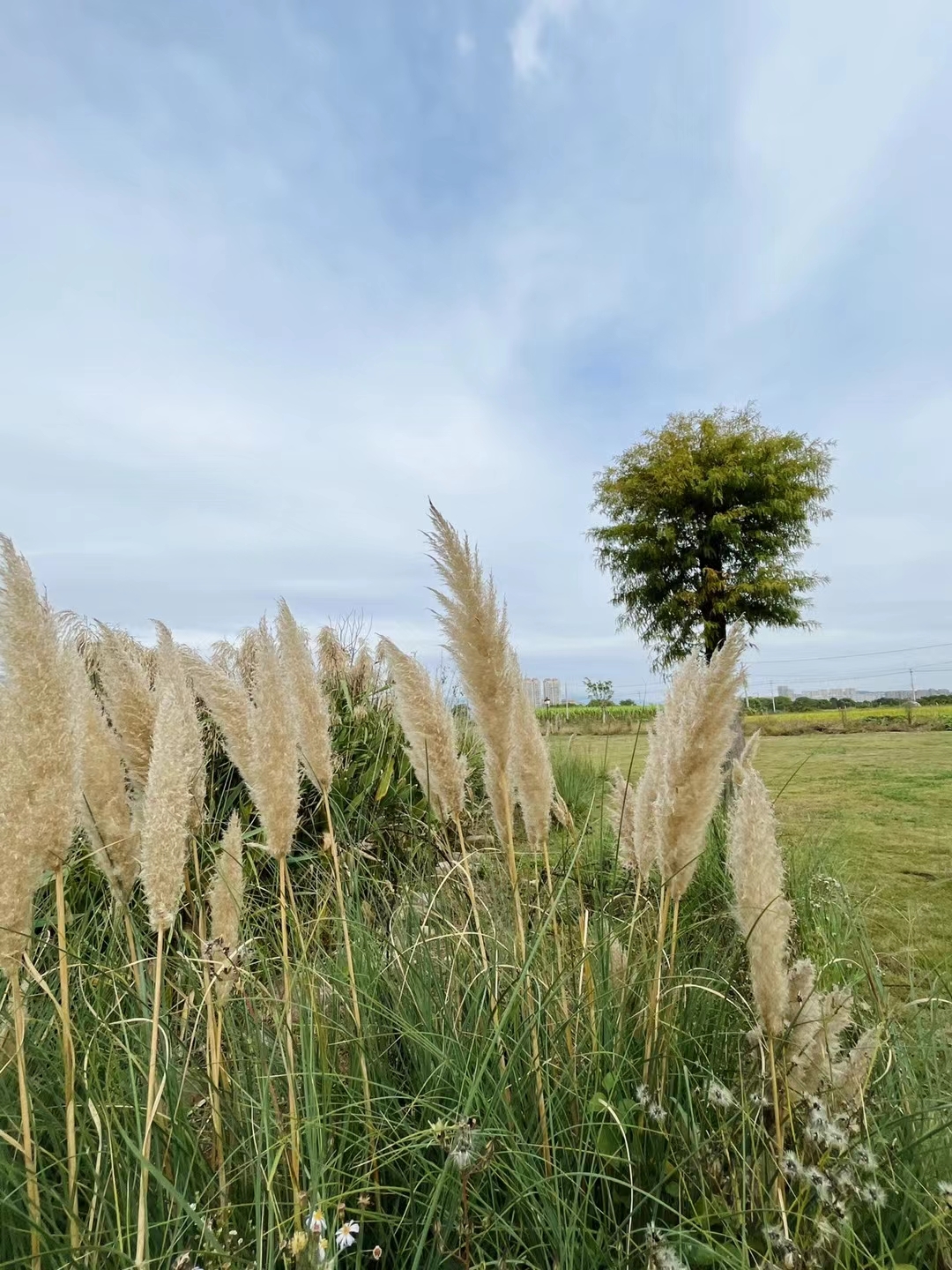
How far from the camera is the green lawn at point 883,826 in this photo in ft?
15.2

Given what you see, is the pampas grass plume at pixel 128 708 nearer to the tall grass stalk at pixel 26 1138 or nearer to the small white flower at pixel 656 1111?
the tall grass stalk at pixel 26 1138

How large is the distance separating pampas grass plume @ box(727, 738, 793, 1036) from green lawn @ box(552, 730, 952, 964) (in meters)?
1.97

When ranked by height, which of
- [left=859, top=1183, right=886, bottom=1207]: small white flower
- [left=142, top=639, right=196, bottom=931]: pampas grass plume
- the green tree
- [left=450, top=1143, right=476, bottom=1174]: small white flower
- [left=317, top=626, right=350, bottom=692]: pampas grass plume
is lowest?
[left=859, top=1183, right=886, bottom=1207]: small white flower

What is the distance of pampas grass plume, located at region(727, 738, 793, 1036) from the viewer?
1.58 meters

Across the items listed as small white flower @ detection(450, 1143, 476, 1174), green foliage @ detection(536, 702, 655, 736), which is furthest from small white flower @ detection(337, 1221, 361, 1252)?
green foliage @ detection(536, 702, 655, 736)

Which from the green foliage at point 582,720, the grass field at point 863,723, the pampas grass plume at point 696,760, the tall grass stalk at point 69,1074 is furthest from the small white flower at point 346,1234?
the grass field at point 863,723

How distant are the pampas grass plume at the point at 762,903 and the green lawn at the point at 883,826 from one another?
1.97m

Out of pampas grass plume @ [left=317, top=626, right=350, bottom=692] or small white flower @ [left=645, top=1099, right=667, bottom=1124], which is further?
pampas grass plume @ [left=317, top=626, right=350, bottom=692]

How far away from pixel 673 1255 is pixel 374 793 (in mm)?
3960

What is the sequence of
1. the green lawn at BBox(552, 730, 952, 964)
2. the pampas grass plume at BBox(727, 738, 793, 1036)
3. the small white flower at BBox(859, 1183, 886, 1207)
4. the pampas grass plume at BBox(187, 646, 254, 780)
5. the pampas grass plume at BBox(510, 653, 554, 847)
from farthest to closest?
the green lawn at BBox(552, 730, 952, 964)
the pampas grass plume at BBox(510, 653, 554, 847)
the pampas grass plume at BBox(187, 646, 254, 780)
the pampas grass plume at BBox(727, 738, 793, 1036)
the small white flower at BBox(859, 1183, 886, 1207)

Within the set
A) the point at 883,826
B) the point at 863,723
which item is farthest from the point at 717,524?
the point at 883,826

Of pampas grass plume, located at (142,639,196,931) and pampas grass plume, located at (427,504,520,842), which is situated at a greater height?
pampas grass plume, located at (427,504,520,842)

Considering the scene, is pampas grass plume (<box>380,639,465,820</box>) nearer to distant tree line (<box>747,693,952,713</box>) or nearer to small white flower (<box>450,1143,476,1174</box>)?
small white flower (<box>450,1143,476,1174</box>)

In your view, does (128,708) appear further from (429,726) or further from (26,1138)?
(26,1138)
